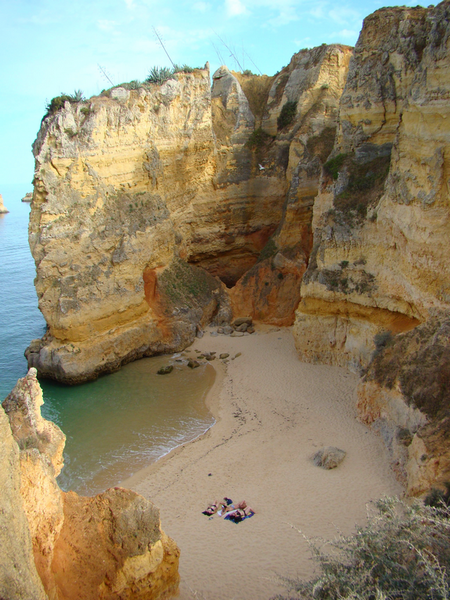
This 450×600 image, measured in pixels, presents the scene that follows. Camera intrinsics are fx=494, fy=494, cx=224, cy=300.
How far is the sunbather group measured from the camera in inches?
433

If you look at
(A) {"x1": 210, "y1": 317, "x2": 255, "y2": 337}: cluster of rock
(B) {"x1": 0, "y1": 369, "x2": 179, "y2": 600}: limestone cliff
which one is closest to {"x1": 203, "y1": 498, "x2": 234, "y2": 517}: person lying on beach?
(B) {"x1": 0, "y1": 369, "x2": 179, "y2": 600}: limestone cliff

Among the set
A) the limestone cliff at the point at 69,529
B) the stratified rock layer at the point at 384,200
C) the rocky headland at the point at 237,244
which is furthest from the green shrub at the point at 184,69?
the limestone cliff at the point at 69,529

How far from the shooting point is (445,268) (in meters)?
12.7

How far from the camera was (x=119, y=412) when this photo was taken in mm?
17141

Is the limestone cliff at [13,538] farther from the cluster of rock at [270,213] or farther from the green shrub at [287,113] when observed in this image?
the green shrub at [287,113]

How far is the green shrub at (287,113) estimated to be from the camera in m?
25.1

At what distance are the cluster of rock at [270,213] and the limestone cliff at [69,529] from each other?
18.7 ft

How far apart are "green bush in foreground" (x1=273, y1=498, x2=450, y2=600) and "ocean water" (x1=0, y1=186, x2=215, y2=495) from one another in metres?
8.17

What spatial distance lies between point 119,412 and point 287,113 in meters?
17.2

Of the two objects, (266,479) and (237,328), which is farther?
(237,328)

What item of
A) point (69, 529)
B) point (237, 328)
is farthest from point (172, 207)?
point (69, 529)

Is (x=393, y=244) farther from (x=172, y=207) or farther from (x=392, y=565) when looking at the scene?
(x=172, y=207)

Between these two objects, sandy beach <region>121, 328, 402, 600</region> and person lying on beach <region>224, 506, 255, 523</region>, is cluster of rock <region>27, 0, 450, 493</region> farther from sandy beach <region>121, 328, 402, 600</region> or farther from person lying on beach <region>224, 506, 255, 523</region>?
person lying on beach <region>224, 506, 255, 523</region>

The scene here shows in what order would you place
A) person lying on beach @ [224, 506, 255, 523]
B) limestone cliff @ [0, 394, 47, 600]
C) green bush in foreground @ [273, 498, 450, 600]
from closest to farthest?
limestone cliff @ [0, 394, 47, 600], green bush in foreground @ [273, 498, 450, 600], person lying on beach @ [224, 506, 255, 523]
